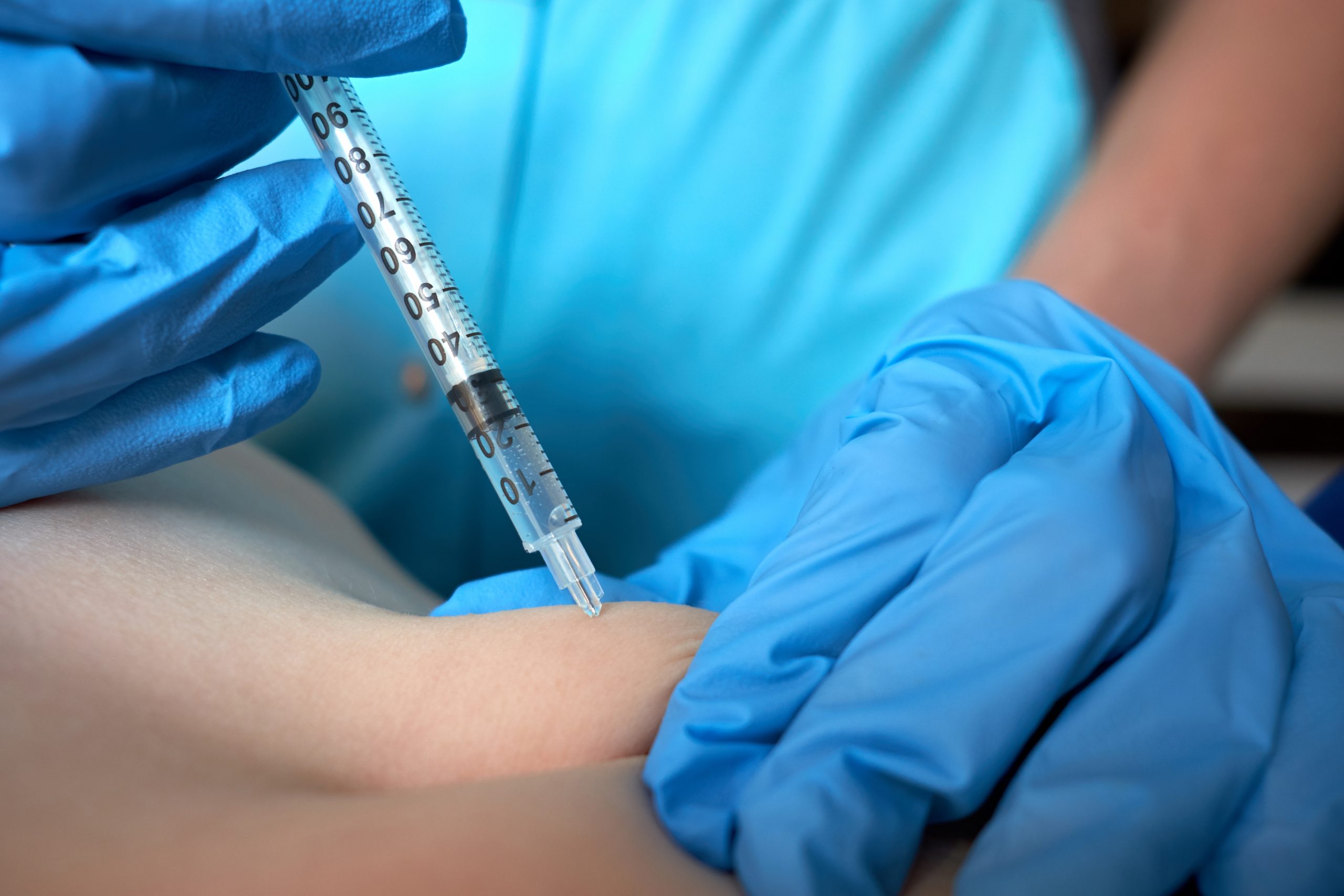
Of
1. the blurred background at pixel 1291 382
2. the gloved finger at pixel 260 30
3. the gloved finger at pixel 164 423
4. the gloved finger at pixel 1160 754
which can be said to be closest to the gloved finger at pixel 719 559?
the gloved finger at pixel 164 423

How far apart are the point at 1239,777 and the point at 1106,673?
10 cm

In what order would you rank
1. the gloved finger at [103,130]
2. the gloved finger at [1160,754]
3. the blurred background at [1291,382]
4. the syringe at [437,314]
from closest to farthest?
the gloved finger at [1160,754]
the gloved finger at [103,130]
the syringe at [437,314]
the blurred background at [1291,382]

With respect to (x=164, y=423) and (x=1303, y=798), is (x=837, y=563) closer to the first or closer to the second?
(x=1303, y=798)

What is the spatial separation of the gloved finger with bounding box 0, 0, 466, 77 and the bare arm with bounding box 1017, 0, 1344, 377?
3.17ft

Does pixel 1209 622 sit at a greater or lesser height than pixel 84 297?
lesser

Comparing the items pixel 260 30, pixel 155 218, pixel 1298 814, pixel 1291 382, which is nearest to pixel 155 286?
pixel 155 218

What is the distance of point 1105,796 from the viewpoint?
56cm

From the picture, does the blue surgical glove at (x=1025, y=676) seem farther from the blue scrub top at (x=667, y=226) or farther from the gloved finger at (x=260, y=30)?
the blue scrub top at (x=667, y=226)

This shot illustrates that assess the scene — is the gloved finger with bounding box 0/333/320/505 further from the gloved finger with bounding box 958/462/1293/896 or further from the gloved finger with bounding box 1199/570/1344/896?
the gloved finger with bounding box 1199/570/1344/896

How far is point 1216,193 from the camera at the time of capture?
1342 mm

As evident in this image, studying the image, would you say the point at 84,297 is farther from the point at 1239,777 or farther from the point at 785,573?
the point at 1239,777

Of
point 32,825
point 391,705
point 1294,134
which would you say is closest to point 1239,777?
point 391,705

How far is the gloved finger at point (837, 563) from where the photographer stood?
628 mm

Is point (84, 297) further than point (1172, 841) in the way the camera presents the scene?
Yes
